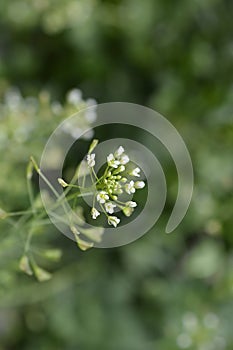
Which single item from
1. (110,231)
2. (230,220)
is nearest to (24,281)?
(110,231)

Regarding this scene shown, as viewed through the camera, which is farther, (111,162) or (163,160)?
(163,160)

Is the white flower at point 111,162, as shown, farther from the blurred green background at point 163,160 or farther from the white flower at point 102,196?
the blurred green background at point 163,160

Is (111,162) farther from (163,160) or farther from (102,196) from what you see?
(163,160)

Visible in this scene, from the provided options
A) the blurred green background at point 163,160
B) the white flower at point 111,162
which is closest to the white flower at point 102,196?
the white flower at point 111,162

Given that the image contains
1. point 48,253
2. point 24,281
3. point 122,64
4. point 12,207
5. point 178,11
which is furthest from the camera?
point 122,64

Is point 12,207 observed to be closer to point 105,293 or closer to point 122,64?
point 105,293

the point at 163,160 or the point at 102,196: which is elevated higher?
the point at 102,196

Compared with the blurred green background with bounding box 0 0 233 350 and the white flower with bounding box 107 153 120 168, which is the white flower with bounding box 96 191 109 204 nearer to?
the white flower with bounding box 107 153 120 168

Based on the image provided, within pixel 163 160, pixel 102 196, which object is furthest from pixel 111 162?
pixel 163 160
